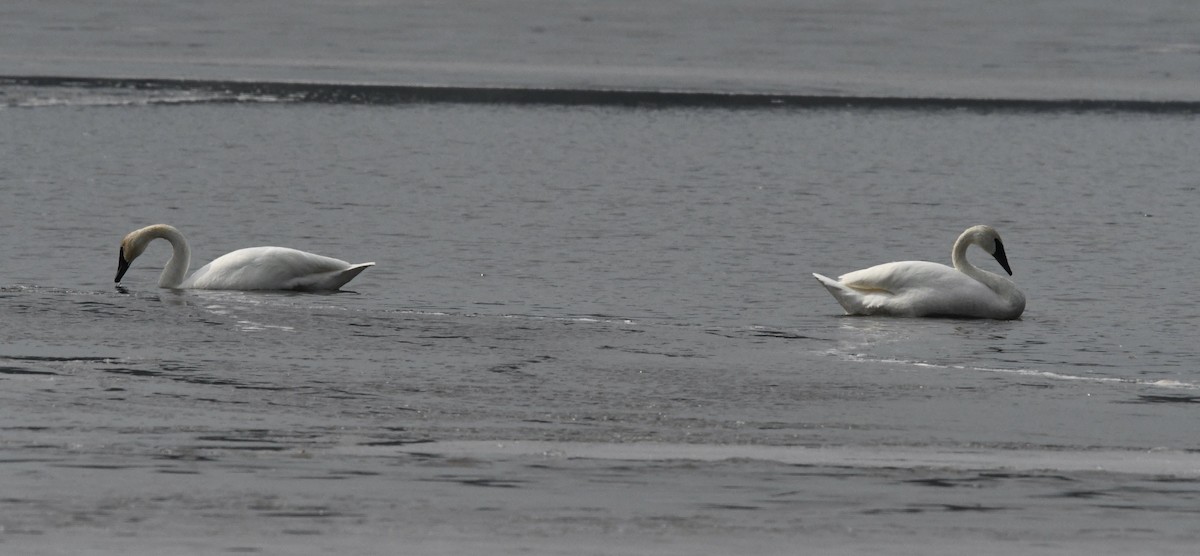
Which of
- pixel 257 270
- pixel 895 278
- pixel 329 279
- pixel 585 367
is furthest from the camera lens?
pixel 329 279

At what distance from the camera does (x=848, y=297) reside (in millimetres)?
12305

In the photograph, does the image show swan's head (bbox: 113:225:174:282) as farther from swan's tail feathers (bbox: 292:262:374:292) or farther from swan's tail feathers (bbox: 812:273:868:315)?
swan's tail feathers (bbox: 812:273:868:315)

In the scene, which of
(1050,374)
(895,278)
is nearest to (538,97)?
(895,278)

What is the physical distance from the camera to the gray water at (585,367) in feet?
20.7

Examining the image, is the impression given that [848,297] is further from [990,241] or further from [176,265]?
[176,265]

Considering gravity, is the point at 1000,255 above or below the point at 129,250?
above

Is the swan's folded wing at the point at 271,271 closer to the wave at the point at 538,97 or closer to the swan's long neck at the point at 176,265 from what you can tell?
the swan's long neck at the point at 176,265

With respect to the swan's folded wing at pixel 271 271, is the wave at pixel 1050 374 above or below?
above

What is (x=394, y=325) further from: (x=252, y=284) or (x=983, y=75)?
(x=983, y=75)

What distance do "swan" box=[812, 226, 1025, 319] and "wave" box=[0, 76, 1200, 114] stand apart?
18377 mm

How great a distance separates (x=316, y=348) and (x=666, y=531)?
170 inches

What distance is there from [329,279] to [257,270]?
487 millimetres

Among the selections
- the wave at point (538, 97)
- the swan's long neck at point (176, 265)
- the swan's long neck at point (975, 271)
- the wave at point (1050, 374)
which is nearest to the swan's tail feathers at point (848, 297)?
the swan's long neck at point (975, 271)

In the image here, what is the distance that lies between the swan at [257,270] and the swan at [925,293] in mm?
3060
